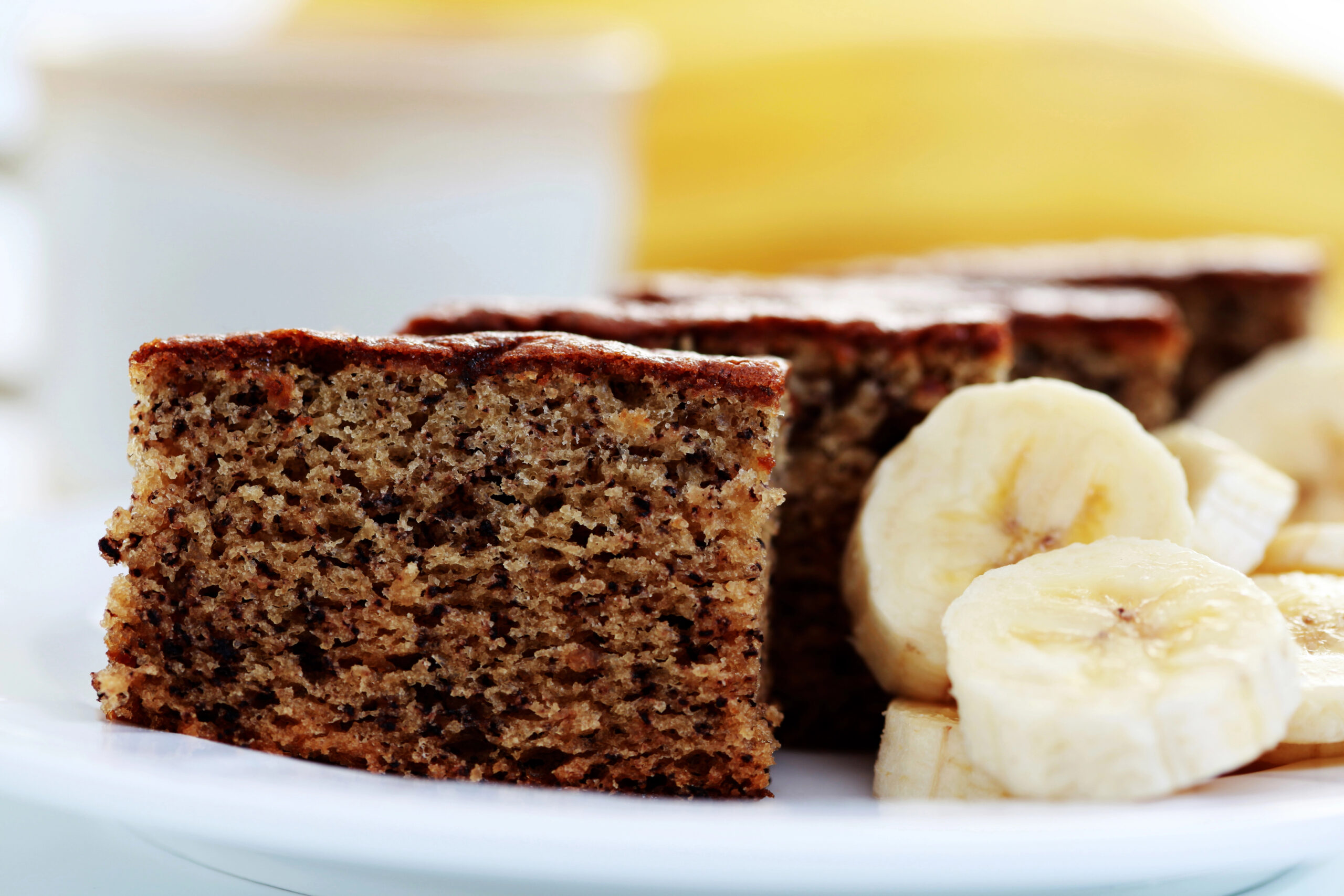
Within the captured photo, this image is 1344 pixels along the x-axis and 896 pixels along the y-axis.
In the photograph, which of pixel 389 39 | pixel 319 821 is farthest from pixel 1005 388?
pixel 389 39

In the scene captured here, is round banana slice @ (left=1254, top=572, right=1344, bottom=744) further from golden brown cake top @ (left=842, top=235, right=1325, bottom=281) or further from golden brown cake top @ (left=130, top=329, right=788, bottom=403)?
golden brown cake top @ (left=842, top=235, right=1325, bottom=281)

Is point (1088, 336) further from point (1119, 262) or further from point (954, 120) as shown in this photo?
point (954, 120)

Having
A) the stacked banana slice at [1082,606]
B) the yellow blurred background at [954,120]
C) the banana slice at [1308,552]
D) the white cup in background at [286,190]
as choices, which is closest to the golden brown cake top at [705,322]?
the stacked banana slice at [1082,606]

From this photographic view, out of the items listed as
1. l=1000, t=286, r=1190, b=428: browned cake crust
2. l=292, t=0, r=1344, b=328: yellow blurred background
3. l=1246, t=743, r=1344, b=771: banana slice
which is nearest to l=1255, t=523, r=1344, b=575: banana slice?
l=1246, t=743, r=1344, b=771: banana slice

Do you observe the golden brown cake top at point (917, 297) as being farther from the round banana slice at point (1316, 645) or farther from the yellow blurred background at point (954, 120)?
the yellow blurred background at point (954, 120)

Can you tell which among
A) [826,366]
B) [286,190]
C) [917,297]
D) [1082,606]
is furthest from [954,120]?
[1082,606]

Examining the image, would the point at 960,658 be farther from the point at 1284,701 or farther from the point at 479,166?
the point at 479,166
